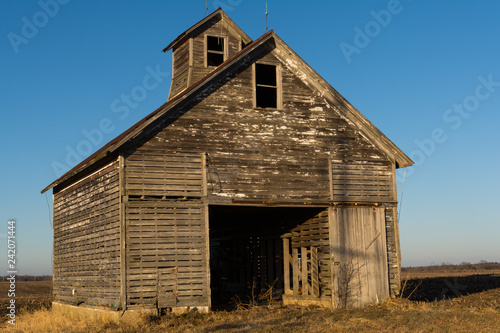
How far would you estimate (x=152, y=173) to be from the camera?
16500 mm

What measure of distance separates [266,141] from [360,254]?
16.2ft

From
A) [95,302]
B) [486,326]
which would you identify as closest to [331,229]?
[486,326]

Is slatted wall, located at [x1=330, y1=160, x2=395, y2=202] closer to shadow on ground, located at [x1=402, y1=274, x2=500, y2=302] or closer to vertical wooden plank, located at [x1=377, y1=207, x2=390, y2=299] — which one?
vertical wooden plank, located at [x1=377, y1=207, x2=390, y2=299]

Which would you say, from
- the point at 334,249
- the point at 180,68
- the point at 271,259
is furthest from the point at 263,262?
the point at 180,68

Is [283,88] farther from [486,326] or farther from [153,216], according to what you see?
[486,326]

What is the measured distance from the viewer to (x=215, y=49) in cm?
2448

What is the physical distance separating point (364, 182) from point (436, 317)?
17.5ft

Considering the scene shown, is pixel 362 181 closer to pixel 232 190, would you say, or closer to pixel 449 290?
pixel 232 190

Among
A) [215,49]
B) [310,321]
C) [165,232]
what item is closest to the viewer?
[310,321]

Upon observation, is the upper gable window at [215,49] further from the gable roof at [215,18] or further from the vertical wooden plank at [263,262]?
the vertical wooden plank at [263,262]

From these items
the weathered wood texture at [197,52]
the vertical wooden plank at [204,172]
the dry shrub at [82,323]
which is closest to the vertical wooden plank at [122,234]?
the dry shrub at [82,323]

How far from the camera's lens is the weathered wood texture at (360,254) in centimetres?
1848

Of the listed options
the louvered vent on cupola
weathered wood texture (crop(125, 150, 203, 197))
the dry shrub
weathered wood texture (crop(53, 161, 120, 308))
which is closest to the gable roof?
the louvered vent on cupola

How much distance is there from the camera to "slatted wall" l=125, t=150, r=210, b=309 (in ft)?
52.4
